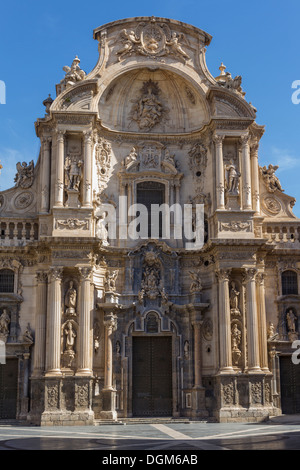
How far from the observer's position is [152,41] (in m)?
31.2

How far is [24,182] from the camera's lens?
30219 millimetres

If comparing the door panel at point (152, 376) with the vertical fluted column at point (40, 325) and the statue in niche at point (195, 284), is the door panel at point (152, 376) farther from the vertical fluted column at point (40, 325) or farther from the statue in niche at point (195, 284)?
the vertical fluted column at point (40, 325)

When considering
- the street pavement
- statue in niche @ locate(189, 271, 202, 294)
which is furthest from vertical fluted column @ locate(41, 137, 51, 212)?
the street pavement

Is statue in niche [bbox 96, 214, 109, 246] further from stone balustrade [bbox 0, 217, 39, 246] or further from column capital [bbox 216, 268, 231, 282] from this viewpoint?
column capital [bbox 216, 268, 231, 282]

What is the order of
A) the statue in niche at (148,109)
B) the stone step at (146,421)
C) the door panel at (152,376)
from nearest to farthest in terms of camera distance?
1. the stone step at (146,421)
2. the door panel at (152,376)
3. the statue in niche at (148,109)

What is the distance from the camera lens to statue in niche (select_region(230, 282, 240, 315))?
28109 millimetres

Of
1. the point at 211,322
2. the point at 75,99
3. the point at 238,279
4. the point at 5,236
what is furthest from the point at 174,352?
the point at 75,99

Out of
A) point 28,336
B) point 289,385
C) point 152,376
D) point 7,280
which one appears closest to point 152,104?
point 7,280

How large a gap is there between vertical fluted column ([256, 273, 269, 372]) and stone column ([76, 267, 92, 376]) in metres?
7.34

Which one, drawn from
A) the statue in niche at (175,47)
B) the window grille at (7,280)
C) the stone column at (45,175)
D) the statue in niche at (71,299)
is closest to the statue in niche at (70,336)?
the statue in niche at (71,299)

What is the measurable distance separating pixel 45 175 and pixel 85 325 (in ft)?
23.0

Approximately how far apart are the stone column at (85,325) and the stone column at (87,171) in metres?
3.12

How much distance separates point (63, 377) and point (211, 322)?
22.4 ft

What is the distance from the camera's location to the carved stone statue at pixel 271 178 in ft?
101
